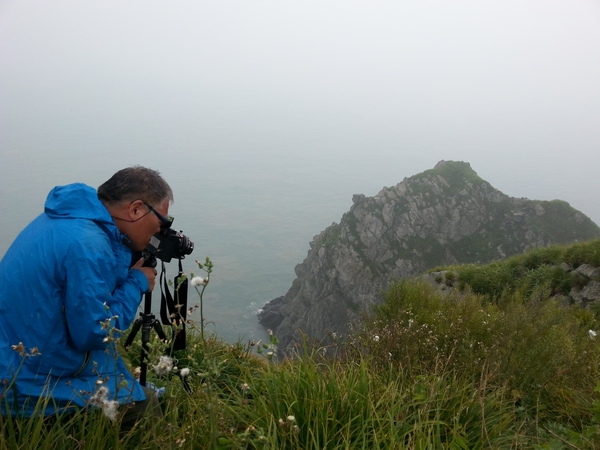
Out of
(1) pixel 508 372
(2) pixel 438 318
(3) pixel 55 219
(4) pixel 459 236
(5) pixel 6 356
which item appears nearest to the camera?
(5) pixel 6 356

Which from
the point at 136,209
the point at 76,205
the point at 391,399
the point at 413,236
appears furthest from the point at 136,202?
the point at 413,236

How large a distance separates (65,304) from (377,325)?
13.3 ft

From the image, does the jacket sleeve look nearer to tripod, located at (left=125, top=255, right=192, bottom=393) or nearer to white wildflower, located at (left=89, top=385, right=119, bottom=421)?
tripod, located at (left=125, top=255, right=192, bottom=393)

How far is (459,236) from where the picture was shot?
93500 millimetres

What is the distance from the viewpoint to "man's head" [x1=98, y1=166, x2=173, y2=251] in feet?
9.32

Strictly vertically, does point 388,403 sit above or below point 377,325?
above

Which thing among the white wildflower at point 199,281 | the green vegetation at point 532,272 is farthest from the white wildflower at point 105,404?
the green vegetation at point 532,272

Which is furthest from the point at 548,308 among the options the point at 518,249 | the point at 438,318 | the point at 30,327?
the point at 518,249

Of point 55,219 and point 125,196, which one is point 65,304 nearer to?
point 55,219

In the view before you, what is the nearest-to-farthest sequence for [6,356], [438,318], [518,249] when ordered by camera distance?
[6,356] < [438,318] < [518,249]

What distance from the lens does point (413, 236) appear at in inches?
3612

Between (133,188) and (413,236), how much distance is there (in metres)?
91.6

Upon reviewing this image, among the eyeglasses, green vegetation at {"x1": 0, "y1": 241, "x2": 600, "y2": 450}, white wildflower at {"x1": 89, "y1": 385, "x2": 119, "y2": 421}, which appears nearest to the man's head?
→ the eyeglasses

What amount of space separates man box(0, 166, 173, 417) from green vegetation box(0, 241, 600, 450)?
0.48 ft
